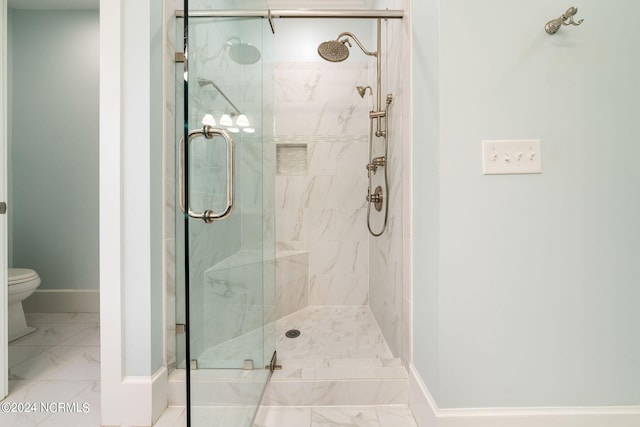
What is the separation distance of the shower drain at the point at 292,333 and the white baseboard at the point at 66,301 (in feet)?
5.74

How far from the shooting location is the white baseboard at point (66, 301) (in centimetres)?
247

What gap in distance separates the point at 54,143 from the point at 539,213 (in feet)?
11.3

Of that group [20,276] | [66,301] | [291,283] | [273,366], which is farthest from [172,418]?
[66,301]

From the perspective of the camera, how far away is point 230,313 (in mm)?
1089

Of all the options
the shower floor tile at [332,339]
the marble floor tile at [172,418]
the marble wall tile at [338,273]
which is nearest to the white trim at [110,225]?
the marble floor tile at [172,418]

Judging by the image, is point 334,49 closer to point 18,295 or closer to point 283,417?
point 283,417

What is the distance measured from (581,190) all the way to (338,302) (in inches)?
76.7

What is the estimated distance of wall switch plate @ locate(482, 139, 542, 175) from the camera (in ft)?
3.44

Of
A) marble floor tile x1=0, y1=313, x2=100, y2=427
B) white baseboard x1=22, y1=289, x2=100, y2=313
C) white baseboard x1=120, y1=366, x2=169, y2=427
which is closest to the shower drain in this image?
white baseboard x1=120, y1=366, x2=169, y2=427

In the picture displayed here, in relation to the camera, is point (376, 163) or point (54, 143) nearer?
point (376, 163)

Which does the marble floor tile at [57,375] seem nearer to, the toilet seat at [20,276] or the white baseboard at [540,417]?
the toilet seat at [20,276]

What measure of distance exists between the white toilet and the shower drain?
177cm

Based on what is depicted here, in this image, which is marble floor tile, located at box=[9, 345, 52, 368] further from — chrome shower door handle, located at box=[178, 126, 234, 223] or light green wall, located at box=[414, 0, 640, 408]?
light green wall, located at box=[414, 0, 640, 408]

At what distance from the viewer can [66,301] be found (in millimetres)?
2496
